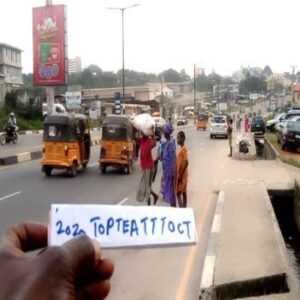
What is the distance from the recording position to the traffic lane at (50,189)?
1139 cm

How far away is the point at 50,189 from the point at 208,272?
9.07 metres

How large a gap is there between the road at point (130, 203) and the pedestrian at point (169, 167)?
28.2 inches

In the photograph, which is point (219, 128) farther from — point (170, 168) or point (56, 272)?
point (56, 272)

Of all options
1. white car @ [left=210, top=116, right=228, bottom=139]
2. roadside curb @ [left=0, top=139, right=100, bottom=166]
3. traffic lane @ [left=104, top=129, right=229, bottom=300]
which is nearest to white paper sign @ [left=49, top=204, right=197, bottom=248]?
traffic lane @ [left=104, top=129, right=229, bottom=300]

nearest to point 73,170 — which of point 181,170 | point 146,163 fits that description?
point 146,163

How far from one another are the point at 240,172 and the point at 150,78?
168 metres

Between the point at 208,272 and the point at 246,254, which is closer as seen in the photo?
the point at 208,272

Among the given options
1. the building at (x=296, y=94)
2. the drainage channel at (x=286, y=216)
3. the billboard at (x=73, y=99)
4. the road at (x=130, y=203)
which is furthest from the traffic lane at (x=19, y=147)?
the building at (x=296, y=94)

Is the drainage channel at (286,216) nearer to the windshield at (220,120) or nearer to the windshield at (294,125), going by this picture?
the windshield at (294,125)

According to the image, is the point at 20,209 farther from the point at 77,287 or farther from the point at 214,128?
the point at 214,128

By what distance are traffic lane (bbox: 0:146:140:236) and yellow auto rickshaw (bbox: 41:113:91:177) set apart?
0.41 meters

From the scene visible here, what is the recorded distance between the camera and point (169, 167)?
1045cm

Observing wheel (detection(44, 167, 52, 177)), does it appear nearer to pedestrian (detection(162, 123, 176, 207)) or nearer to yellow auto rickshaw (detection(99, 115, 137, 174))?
yellow auto rickshaw (detection(99, 115, 137, 174))

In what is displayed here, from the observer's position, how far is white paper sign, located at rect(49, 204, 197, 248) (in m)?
1.69
